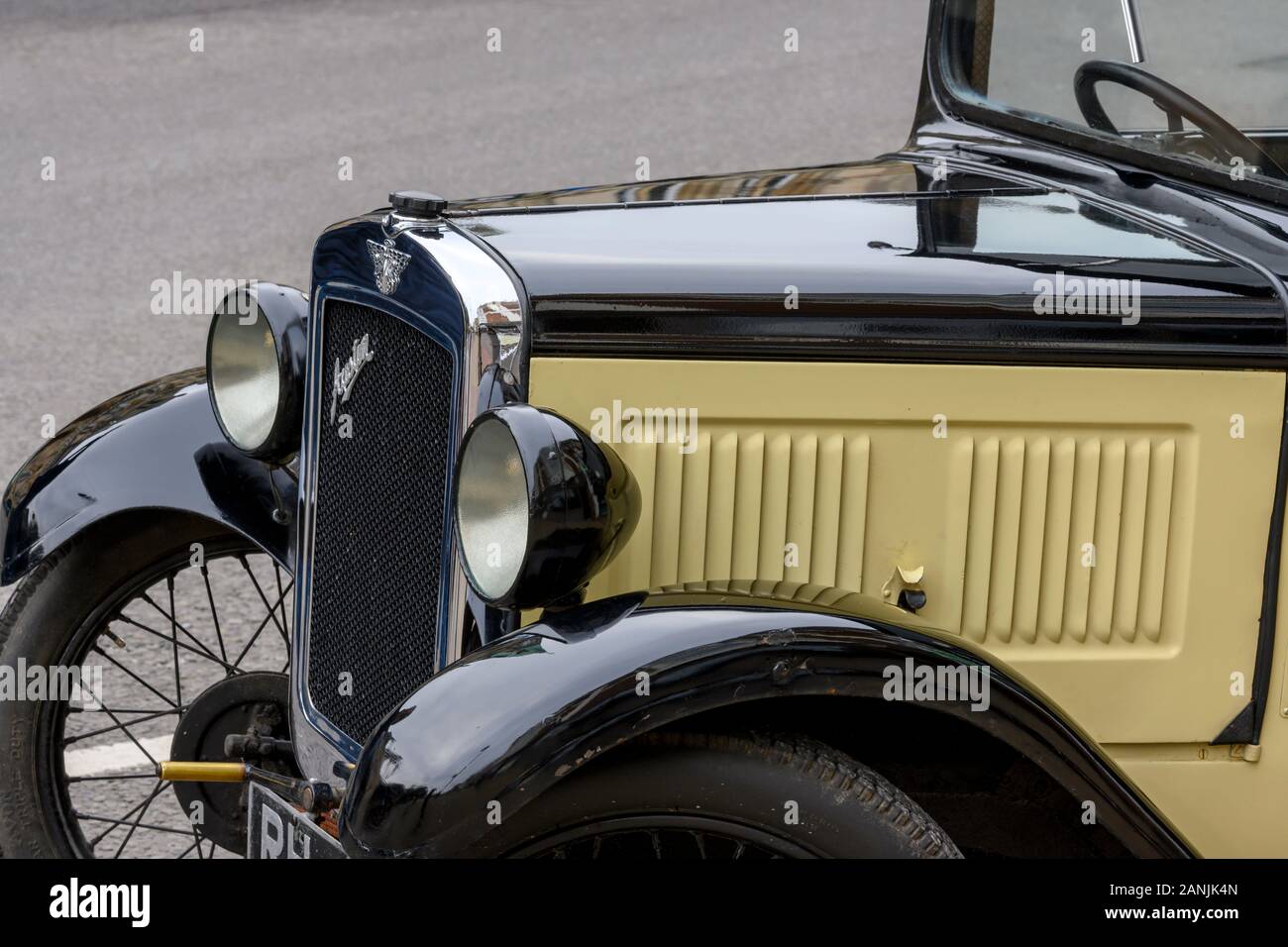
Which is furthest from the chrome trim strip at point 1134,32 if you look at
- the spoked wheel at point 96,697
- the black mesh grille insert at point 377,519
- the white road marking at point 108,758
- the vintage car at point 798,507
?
the white road marking at point 108,758

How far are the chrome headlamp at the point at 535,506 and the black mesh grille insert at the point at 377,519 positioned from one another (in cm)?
22

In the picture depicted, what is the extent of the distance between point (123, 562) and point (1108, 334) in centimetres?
177

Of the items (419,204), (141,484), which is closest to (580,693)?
(419,204)

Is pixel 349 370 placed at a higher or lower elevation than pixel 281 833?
higher

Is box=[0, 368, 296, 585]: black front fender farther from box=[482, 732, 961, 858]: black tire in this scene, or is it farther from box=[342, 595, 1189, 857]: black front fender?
box=[482, 732, 961, 858]: black tire

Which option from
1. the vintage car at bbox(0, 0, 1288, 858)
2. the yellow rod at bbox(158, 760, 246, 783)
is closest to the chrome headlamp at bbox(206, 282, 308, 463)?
the vintage car at bbox(0, 0, 1288, 858)

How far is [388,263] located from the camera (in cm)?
252

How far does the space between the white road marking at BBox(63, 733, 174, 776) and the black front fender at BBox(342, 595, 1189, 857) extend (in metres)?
1.72

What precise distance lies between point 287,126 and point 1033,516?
7117mm

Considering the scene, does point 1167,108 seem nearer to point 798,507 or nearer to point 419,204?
point 798,507

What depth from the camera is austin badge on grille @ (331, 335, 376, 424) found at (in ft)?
8.47

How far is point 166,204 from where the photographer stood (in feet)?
25.1
